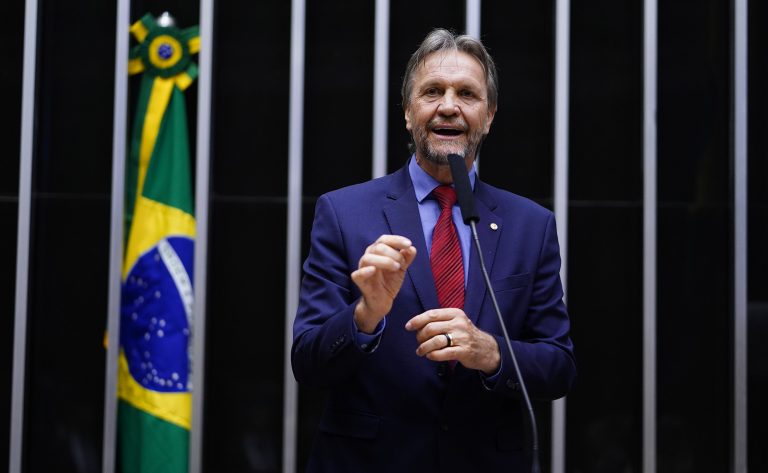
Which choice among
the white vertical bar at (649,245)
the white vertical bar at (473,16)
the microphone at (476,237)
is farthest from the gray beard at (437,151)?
the white vertical bar at (649,245)

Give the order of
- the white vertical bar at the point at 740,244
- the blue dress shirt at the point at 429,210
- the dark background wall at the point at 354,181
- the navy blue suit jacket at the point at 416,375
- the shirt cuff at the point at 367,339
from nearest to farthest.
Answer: the shirt cuff at the point at 367,339, the navy blue suit jacket at the point at 416,375, the blue dress shirt at the point at 429,210, the white vertical bar at the point at 740,244, the dark background wall at the point at 354,181

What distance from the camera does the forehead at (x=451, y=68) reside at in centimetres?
195

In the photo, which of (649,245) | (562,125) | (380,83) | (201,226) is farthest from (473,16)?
(201,226)

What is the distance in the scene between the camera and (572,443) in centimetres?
441

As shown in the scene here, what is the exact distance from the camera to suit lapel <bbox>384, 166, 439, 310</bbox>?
1.79m

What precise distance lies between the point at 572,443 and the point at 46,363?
Answer: 111 inches

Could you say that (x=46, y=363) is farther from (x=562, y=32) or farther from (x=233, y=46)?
(x=562, y=32)

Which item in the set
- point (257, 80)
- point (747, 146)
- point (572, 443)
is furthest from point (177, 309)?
point (747, 146)

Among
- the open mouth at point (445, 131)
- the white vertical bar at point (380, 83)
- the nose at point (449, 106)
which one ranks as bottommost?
the open mouth at point (445, 131)

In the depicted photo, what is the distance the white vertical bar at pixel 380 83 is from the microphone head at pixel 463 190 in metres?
2.63

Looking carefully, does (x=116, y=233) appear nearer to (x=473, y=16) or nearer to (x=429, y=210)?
(x=473, y=16)

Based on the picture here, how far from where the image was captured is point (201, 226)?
4309mm

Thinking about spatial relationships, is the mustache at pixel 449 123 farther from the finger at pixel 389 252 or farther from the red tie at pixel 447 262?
the finger at pixel 389 252

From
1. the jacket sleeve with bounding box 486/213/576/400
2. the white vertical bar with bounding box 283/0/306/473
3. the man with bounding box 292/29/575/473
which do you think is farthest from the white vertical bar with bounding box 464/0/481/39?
the jacket sleeve with bounding box 486/213/576/400
